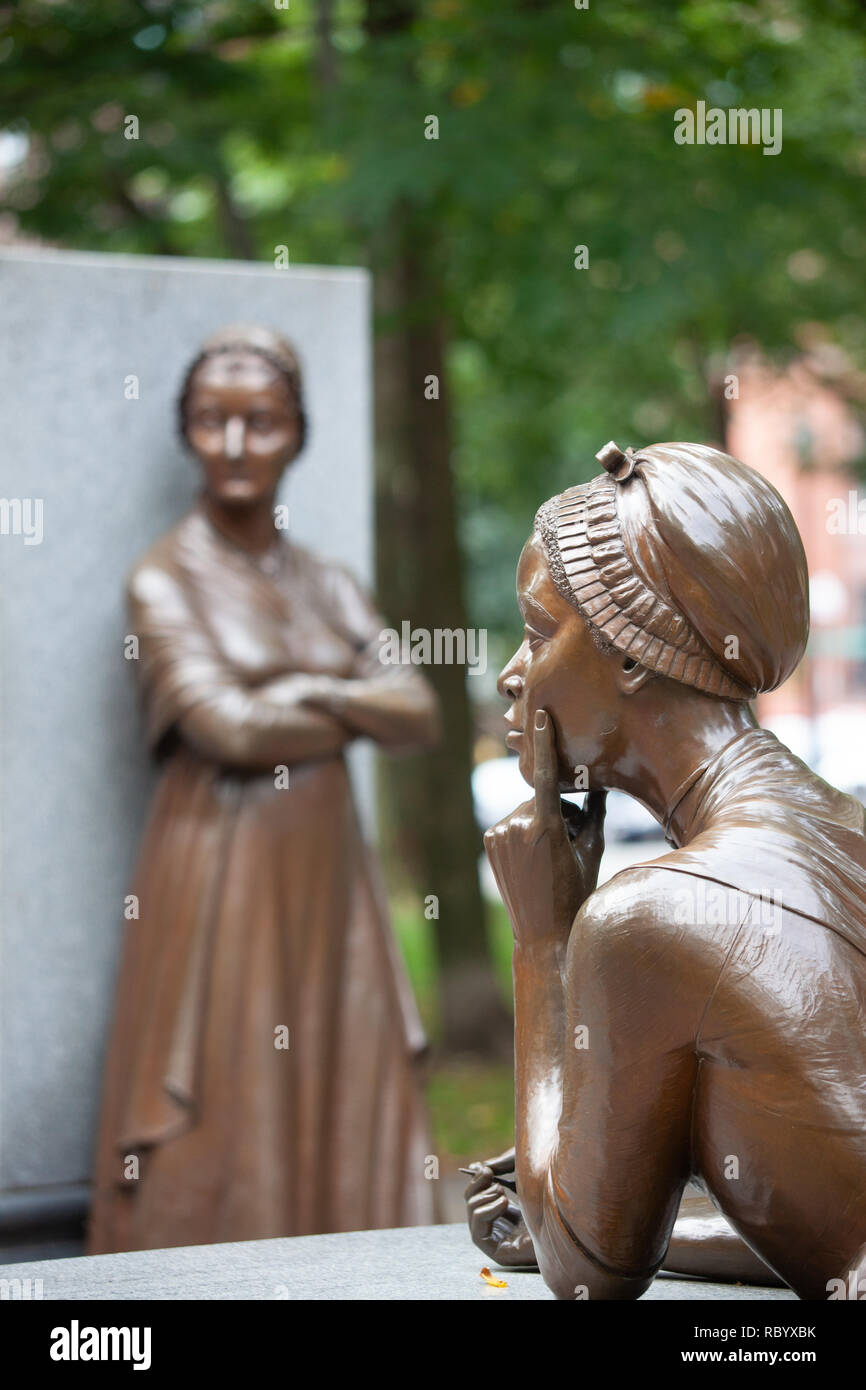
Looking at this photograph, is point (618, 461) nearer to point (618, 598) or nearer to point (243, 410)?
point (618, 598)

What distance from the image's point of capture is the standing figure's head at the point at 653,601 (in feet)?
8.05

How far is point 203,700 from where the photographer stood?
597cm

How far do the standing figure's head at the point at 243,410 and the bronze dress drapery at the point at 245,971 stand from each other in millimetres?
245

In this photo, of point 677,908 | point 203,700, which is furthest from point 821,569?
point 677,908

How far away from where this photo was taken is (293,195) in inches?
470

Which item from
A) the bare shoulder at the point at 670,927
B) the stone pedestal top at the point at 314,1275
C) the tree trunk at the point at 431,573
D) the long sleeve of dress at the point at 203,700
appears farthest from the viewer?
the tree trunk at the point at 431,573

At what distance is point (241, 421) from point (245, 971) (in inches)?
74.1

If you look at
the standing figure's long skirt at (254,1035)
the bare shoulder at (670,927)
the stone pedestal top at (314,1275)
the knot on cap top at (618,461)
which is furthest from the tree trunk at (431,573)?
the bare shoulder at (670,927)

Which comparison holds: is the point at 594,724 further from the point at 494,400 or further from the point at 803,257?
the point at 494,400

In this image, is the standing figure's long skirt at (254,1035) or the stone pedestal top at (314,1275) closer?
the stone pedestal top at (314,1275)

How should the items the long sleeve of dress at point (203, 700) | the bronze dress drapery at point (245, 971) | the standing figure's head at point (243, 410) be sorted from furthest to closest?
the standing figure's head at point (243, 410), the bronze dress drapery at point (245, 971), the long sleeve of dress at point (203, 700)

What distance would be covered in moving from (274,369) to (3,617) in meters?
1.35

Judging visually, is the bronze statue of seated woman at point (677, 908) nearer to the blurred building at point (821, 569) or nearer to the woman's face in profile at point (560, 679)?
the woman's face in profile at point (560, 679)

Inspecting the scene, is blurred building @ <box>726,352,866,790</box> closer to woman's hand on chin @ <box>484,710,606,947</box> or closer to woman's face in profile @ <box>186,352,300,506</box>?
woman's face in profile @ <box>186,352,300,506</box>
